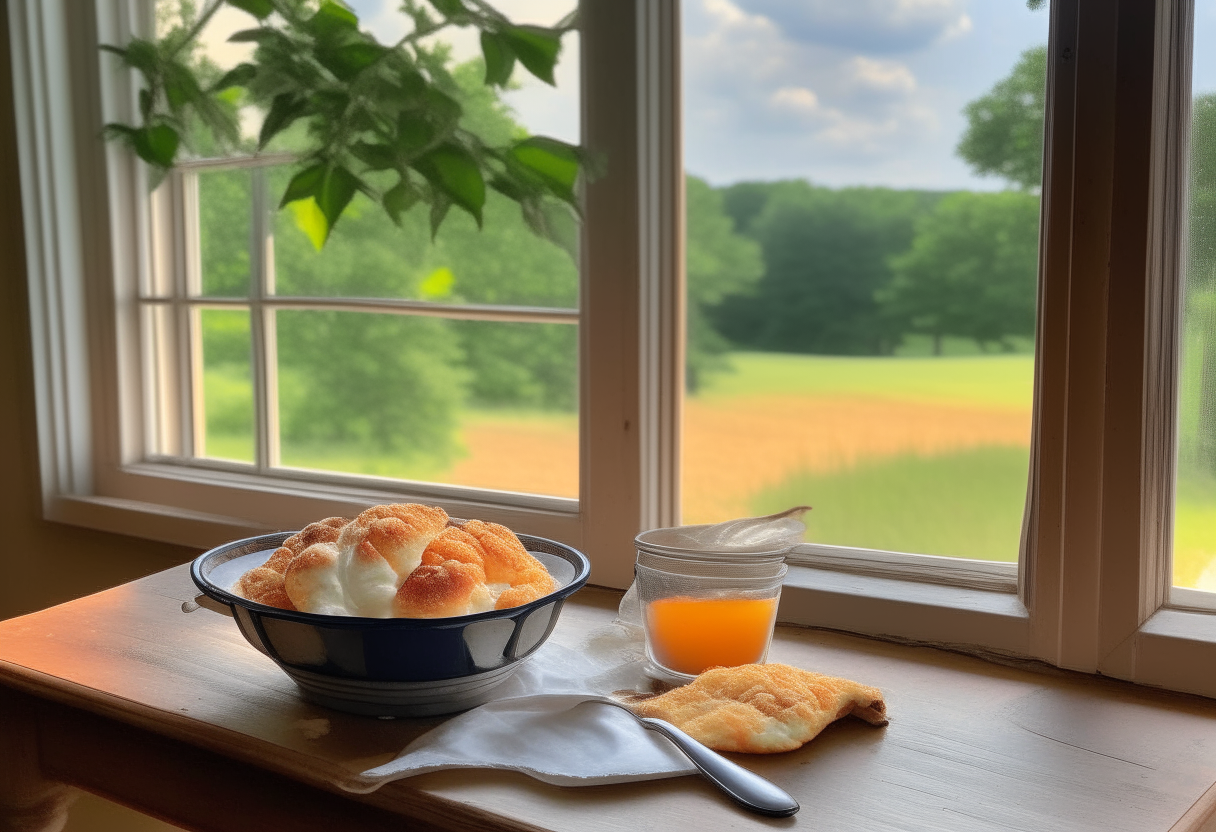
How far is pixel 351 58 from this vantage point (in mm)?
1363

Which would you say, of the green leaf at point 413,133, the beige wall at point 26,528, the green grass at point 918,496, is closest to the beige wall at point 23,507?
the beige wall at point 26,528

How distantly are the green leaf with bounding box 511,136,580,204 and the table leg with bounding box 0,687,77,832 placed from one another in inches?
30.7

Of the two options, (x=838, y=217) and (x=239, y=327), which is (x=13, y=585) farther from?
(x=838, y=217)

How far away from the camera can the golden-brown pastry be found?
708 millimetres

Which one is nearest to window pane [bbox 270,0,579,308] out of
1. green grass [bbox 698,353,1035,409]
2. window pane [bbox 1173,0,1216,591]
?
window pane [bbox 1173,0,1216,591]

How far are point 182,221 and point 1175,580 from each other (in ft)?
4.85

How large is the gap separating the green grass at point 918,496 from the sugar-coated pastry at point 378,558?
2.08 metres

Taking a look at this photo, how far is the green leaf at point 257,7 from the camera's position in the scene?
1438 mm

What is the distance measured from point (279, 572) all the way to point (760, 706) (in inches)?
15.2

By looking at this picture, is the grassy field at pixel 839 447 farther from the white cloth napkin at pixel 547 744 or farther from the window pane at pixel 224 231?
the white cloth napkin at pixel 547 744

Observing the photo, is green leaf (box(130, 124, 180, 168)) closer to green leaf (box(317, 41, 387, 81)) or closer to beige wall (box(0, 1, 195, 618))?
beige wall (box(0, 1, 195, 618))

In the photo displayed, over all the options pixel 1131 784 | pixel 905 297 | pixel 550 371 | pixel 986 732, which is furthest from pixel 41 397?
pixel 905 297

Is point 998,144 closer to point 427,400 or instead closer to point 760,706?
point 427,400

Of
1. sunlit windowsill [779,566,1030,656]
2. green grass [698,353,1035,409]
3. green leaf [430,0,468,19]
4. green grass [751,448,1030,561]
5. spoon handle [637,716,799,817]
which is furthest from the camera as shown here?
green grass [698,353,1035,409]
